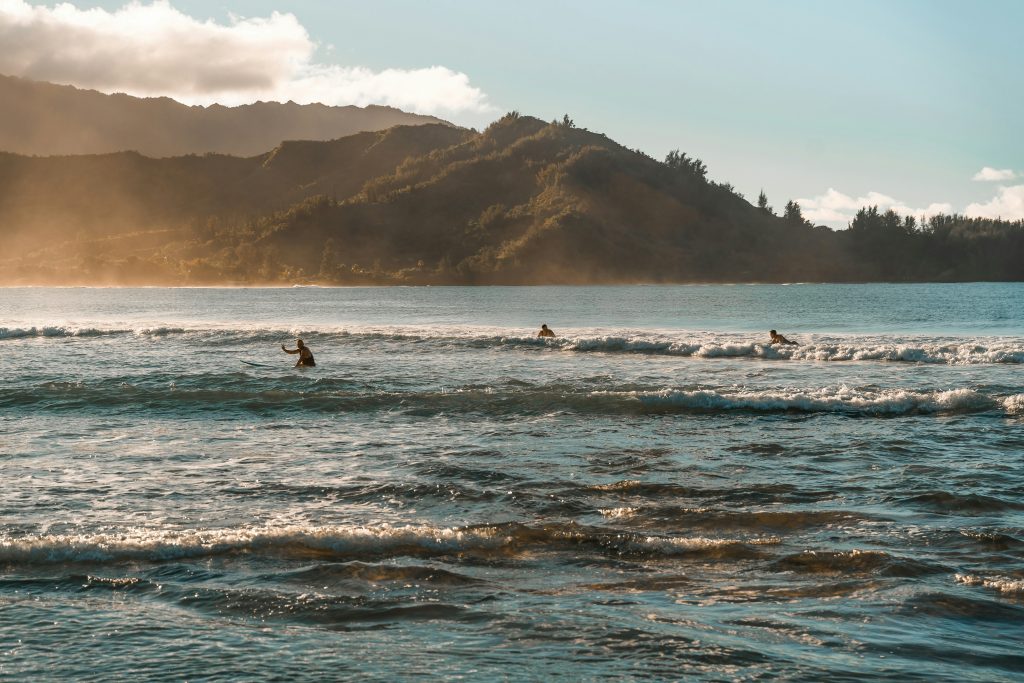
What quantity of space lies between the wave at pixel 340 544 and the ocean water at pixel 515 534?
4 centimetres

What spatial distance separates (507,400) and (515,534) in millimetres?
13077

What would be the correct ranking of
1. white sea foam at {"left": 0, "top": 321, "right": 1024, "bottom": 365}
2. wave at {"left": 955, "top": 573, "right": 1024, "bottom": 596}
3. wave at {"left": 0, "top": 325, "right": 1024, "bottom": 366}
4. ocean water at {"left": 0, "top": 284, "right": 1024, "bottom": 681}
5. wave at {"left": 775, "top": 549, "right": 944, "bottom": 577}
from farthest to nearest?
wave at {"left": 0, "top": 325, "right": 1024, "bottom": 366}
white sea foam at {"left": 0, "top": 321, "right": 1024, "bottom": 365}
wave at {"left": 775, "top": 549, "right": 944, "bottom": 577}
wave at {"left": 955, "top": 573, "right": 1024, "bottom": 596}
ocean water at {"left": 0, "top": 284, "right": 1024, "bottom": 681}

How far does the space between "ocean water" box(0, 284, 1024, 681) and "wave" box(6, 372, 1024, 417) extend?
0.45 ft

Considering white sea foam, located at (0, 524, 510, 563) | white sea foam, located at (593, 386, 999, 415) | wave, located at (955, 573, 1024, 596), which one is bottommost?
white sea foam, located at (0, 524, 510, 563)

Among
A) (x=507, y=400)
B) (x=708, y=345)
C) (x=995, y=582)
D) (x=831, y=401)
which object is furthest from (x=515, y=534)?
(x=708, y=345)

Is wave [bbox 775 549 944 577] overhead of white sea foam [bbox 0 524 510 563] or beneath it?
overhead

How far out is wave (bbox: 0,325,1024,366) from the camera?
117 ft

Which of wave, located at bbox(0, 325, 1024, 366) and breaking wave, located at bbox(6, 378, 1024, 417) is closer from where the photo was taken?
breaking wave, located at bbox(6, 378, 1024, 417)

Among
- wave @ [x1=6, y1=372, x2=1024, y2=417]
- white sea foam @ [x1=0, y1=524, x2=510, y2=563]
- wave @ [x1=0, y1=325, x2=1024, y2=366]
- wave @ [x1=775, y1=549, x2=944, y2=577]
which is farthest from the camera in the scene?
wave @ [x1=0, y1=325, x2=1024, y2=366]

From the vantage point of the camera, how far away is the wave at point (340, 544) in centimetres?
1011

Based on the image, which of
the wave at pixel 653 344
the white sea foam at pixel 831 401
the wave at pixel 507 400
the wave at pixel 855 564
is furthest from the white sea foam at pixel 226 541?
the wave at pixel 653 344

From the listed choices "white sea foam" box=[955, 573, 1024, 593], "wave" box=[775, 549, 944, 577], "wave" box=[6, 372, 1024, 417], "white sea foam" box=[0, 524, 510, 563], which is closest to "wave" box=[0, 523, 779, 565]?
"white sea foam" box=[0, 524, 510, 563]

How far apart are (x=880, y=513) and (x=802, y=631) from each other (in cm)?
469

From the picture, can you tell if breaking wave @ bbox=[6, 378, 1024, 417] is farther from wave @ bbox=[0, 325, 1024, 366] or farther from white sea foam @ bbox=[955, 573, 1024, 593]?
Answer: white sea foam @ bbox=[955, 573, 1024, 593]
